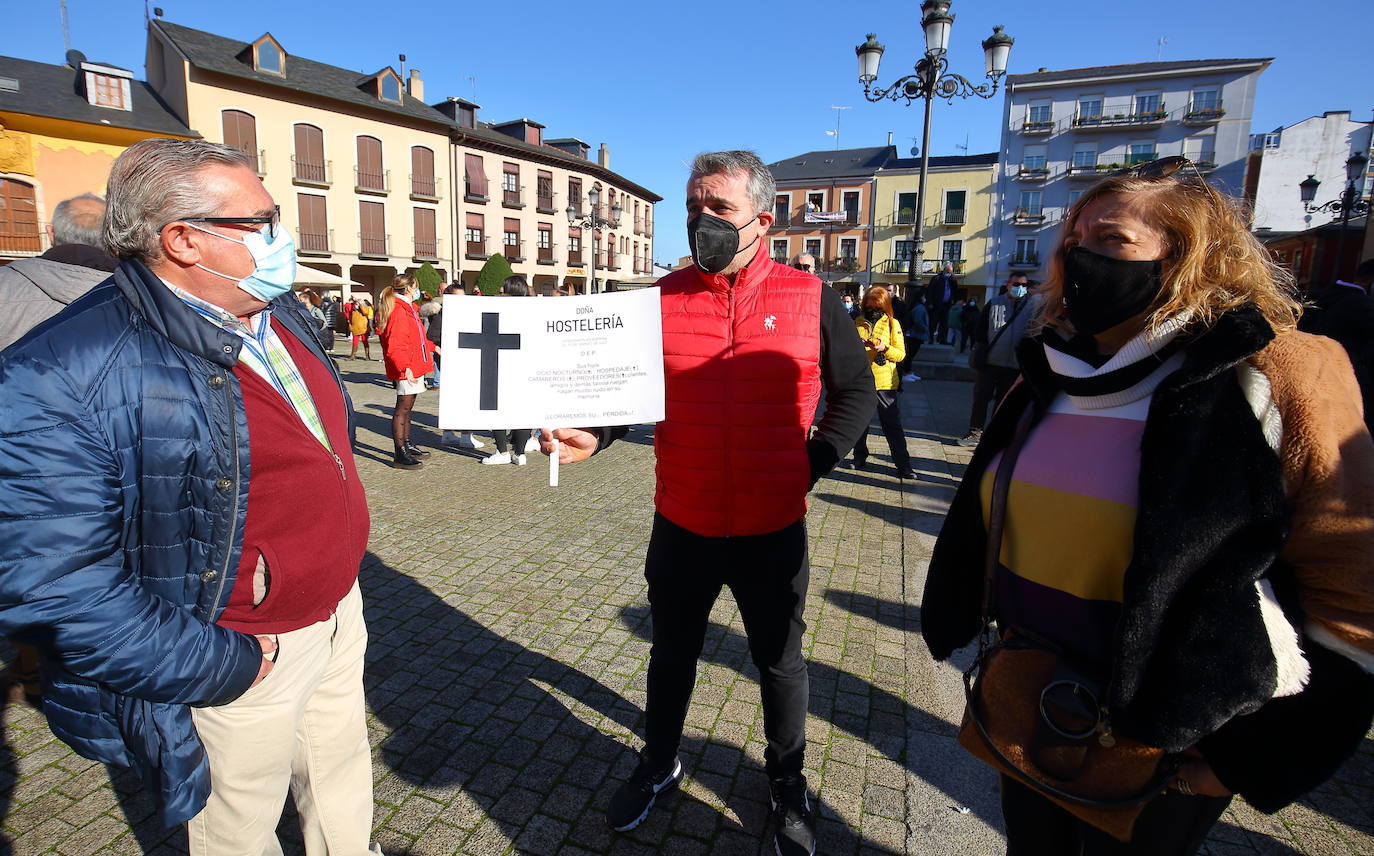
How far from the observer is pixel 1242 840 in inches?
94.3

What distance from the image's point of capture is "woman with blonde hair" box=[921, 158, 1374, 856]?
4.06 feet

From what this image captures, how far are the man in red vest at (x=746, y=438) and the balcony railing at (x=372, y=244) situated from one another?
35.4 metres

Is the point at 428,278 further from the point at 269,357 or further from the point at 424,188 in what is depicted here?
the point at 269,357

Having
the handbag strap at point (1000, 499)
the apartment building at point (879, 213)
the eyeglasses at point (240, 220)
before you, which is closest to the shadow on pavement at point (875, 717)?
the handbag strap at point (1000, 499)

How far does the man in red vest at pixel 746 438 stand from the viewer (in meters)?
2.23

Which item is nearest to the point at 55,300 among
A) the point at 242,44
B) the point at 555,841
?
the point at 555,841

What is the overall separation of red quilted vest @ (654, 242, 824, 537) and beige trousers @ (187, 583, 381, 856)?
1.15 meters

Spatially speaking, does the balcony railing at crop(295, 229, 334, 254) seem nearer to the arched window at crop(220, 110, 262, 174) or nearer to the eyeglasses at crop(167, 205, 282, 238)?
the arched window at crop(220, 110, 262, 174)

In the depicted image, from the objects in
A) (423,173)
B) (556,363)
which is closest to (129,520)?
Answer: (556,363)

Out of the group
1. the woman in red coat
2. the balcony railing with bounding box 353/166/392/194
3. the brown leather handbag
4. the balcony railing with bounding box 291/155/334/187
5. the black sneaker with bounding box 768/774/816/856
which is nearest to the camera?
the brown leather handbag

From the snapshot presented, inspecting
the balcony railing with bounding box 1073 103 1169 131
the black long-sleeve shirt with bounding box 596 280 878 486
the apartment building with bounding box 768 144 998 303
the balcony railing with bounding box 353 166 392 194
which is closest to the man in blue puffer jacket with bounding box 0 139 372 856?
the black long-sleeve shirt with bounding box 596 280 878 486

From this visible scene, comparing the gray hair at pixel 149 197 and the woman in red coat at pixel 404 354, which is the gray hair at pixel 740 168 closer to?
the gray hair at pixel 149 197

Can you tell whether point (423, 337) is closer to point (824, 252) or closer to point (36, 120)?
point (36, 120)

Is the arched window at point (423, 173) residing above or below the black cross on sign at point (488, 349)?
above
